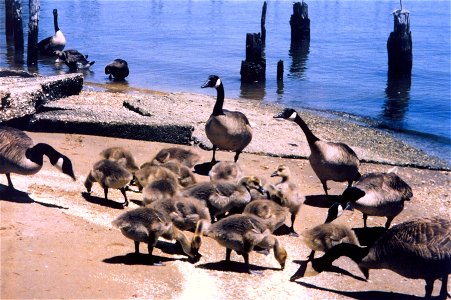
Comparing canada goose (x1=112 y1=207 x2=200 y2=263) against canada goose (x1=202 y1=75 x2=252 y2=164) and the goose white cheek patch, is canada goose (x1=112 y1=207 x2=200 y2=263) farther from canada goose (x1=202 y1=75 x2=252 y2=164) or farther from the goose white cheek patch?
canada goose (x1=202 y1=75 x2=252 y2=164)

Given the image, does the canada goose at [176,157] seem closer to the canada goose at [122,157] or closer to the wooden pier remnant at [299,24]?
the canada goose at [122,157]

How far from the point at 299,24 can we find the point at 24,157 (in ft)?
97.4

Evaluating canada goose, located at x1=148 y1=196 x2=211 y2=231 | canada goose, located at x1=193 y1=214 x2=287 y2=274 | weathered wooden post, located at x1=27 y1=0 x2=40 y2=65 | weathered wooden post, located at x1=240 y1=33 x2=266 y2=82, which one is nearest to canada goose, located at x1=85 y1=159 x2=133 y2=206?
canada goose, located at x1=148 y1=196 x2=211 y2=231

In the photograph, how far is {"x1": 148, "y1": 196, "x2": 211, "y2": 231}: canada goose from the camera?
23.9 feet

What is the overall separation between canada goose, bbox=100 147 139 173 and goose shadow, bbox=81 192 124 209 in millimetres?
678

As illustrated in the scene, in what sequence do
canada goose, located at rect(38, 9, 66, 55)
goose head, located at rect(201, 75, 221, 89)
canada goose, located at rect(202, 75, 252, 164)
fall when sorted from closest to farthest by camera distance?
canada goose, located at rect(202, 75, 252, 164) → goose head, located at rect(201, 75, 221, 89) → canada goose, located at rect(38, 9, 66, 55)

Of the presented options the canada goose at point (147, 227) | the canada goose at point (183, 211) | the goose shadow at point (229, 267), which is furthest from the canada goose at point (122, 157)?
the goose shadow at point (229, 267)

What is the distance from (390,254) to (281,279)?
1013mm

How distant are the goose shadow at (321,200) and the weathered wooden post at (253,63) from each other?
1524cm

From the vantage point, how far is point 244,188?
26.4 feet

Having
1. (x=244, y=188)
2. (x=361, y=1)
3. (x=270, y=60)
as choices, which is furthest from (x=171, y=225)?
(x=361, y=1)

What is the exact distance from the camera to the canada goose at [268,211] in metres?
7.59

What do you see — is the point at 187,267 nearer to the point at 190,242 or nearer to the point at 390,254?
the point at 190,242

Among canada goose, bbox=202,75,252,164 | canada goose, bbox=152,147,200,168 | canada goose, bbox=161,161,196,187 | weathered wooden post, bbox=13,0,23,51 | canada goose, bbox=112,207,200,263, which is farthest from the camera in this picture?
weathered wooden post, bbox=13,0,23,51
